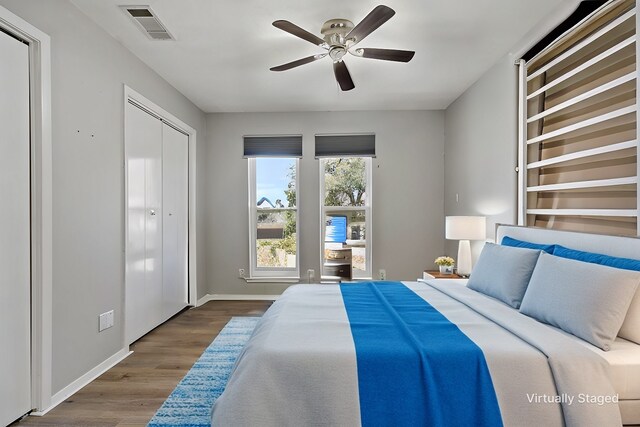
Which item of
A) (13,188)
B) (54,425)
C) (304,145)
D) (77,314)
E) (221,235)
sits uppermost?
(304,145)

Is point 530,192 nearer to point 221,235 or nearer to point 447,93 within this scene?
point 447,93

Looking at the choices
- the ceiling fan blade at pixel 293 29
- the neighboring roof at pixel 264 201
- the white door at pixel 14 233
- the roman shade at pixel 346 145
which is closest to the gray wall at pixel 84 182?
the white door at pixel 14 233

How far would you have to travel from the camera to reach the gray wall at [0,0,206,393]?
6.84ft

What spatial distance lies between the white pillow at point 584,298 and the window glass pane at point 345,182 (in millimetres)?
2926

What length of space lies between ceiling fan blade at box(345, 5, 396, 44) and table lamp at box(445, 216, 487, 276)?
1.98m

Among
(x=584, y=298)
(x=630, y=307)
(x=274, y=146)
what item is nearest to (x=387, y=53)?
(x=584, y=298)

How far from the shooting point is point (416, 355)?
1.36 meters

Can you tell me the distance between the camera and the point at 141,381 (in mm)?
2348

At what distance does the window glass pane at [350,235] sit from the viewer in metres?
4.61

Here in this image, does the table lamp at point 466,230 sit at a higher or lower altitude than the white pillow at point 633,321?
higher

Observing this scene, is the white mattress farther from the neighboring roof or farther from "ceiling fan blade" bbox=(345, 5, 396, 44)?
the neighboring roof

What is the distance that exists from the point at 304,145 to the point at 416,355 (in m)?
3.58

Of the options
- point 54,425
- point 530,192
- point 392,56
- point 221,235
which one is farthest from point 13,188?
point 530,192

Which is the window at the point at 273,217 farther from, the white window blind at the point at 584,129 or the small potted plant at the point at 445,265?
the white window blind at the point at 584,129
